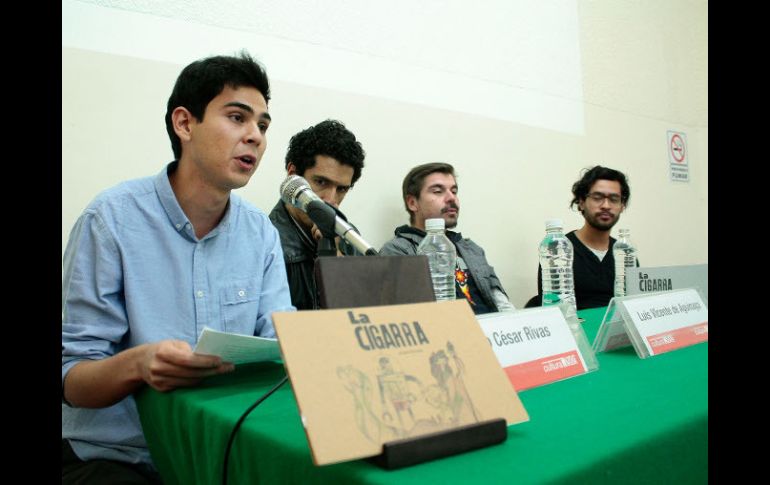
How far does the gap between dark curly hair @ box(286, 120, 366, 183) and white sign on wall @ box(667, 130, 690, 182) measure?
9.62 ft

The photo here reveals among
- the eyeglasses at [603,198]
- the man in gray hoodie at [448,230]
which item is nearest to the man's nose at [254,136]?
the man in gray hoodie at [448,230]

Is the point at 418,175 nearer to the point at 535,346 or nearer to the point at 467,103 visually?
the point at 467,103

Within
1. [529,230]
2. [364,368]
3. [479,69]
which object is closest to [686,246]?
[529,230]

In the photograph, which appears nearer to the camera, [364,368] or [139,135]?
[364,368]

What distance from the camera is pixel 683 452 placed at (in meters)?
0.58

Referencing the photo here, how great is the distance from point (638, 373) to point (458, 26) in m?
2.28

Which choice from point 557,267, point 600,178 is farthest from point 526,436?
point 600,178

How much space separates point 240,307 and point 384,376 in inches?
26.4

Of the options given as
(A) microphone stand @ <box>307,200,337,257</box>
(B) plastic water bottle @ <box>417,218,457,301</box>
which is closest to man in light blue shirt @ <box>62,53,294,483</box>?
(A) microphone stand @ <box>307,200,337,257</box>

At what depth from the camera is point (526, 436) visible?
1.77ft

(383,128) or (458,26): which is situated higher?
(458,26)

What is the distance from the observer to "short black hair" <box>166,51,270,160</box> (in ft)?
3.82

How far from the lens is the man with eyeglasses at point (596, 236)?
248cm

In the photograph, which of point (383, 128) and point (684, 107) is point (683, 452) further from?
point (684, 107)
